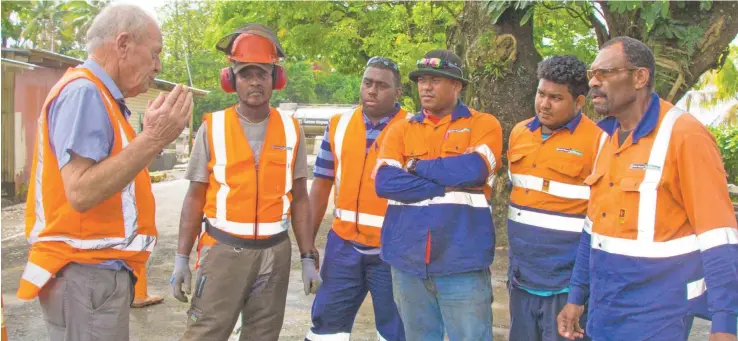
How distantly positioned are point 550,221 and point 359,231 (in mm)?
1235

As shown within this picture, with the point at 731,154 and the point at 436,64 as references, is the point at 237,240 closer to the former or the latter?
the point at 436,64

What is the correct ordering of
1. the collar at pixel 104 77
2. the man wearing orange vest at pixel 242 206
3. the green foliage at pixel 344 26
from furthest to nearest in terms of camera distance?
the green foliage at pixel 344 26 < the man wearing orange vest at pixel 242 206 < the collar at pixel 104 77

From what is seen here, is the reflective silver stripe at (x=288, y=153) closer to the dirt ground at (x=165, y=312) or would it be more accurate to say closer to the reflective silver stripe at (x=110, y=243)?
the reflective silver stripe at (x=110, y=243)

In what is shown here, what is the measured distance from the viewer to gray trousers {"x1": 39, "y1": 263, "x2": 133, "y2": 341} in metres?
2.61

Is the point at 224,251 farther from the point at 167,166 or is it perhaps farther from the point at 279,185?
the point at 167,166

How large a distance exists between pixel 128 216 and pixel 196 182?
1.21 meters

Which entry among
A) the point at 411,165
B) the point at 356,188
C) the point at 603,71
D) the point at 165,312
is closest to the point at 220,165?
the point at 356,188

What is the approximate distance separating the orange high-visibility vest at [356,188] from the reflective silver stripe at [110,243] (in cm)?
172

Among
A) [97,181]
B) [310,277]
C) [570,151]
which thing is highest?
[570,151]

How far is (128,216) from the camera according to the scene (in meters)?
2.69

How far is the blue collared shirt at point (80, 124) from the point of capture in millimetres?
2414

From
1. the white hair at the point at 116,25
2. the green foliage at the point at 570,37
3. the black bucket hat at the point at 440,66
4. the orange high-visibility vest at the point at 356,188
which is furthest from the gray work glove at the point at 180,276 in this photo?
the green foliage at the point at 570,37

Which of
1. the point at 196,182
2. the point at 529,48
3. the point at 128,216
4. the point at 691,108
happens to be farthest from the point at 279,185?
the point at 691,108

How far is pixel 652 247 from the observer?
272 centimetres
